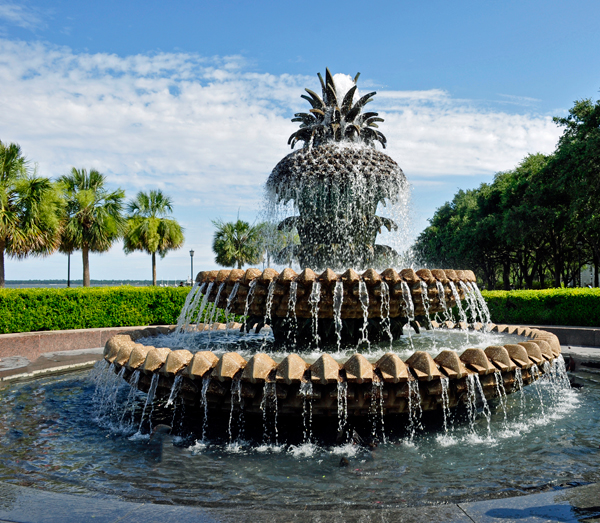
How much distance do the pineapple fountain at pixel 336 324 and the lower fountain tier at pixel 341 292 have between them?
2cm

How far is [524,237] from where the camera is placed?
3158cm

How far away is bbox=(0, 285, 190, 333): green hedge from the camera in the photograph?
39.2 feet

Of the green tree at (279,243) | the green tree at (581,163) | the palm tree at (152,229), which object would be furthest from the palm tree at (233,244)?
the green tree at (279,243)

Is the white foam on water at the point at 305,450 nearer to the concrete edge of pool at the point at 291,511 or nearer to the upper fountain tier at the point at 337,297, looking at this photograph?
the concrete edge of pool at the point at 291,511

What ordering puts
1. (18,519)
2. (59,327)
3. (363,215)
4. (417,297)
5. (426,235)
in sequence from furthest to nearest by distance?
1. (426,235)
2. (59,327)
3. (363,215)
4. (417,297)
5. (18,519)

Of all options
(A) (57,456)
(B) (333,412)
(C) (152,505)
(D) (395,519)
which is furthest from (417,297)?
(A) (57,456)

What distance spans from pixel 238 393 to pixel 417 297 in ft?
8.47

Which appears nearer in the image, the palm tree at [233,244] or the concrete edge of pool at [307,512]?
the concrete edge of pool at [307,512]

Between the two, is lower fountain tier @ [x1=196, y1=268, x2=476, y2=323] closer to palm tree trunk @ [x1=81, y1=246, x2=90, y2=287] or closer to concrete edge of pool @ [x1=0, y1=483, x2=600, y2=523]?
concrete edge of pool @ [x1=0, y1=483, x2=600, y2=523]

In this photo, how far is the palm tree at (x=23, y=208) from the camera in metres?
20.2

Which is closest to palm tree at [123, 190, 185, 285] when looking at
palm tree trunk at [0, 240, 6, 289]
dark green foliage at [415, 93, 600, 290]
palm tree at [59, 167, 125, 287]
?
palm tree at [59, 167, 125, 287]

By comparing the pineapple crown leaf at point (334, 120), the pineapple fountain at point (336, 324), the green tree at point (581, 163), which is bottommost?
the pineapple fountain at point (336, 324)

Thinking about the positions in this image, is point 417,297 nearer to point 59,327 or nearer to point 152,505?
point 152,505

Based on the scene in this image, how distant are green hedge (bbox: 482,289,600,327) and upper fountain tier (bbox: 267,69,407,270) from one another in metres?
8.12
